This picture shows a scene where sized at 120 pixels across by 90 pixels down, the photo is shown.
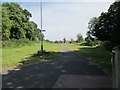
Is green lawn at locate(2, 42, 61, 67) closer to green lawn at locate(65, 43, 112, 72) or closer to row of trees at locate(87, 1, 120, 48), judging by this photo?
green lawn at locate(65, 43, 112, 72)

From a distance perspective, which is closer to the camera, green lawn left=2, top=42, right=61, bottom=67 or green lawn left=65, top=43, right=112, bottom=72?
green lawn left=65, top=43, right=112, bottom=72

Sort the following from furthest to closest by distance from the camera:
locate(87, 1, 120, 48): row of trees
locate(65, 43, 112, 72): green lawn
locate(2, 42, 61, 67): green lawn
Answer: locate(2, 42, 61, 67): green lawn
locate(65, 43, 112, 72): green lawn
locate(87, 1, 120, 48): row of trees

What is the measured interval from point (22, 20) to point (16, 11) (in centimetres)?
406

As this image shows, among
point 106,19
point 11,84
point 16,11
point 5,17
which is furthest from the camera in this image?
point 16,11

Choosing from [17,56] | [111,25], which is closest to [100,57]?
[111,25]

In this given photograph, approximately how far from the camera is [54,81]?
18.9 m

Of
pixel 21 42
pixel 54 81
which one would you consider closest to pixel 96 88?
pixel 54 81

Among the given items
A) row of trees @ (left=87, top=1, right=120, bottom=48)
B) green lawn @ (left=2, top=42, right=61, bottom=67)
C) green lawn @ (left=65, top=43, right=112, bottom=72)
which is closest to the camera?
row of trees @ (left=87, top=1, right=120, bottom=48)

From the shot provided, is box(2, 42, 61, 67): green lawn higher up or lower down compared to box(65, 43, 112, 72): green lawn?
higher up

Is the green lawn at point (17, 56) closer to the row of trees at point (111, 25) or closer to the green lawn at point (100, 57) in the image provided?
the green lawn at point (100, 57)

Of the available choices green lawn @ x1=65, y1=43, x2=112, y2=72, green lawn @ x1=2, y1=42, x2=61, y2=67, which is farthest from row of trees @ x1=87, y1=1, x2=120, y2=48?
green lawn @ x1=2, y1=42, x2=61, y2=67

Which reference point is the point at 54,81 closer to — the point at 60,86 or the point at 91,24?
the point at 60,86

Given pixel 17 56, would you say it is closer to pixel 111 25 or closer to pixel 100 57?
pixel 100 57

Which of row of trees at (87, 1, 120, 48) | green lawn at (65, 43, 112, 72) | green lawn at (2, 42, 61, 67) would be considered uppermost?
row of trees at (87, 1, 120, 48)
